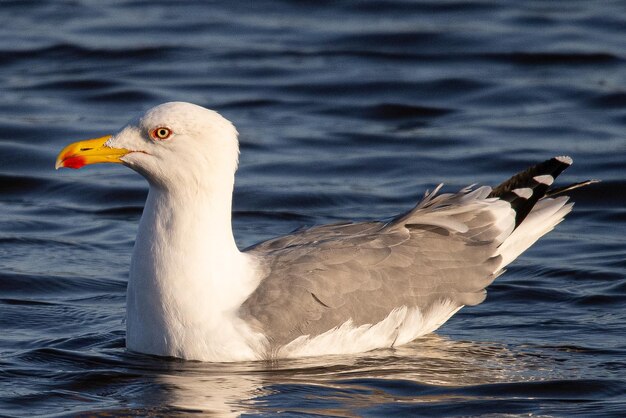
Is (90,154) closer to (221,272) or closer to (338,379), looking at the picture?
(221,272)

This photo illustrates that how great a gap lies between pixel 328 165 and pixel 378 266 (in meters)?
5.20

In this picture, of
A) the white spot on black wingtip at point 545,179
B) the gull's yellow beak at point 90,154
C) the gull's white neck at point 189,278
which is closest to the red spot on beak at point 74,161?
the gull's yellow beak at point 90,154

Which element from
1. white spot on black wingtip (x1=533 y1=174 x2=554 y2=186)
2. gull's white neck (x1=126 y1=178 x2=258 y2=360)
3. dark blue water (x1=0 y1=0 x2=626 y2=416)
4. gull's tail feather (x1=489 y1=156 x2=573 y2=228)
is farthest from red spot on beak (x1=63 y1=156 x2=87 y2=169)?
white spot on black wingtip (x1=533 y1=174 x2=554 y2=186)

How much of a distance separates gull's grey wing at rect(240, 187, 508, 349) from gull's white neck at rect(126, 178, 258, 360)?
0.50ft

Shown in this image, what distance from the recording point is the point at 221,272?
27.0 feet

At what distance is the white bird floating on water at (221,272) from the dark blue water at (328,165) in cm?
15

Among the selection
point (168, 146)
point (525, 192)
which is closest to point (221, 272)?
point (168, 146)

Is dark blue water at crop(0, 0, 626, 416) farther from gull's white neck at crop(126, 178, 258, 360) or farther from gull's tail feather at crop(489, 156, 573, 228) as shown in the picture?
gull's tail feather at crop(489, 156, 573, 228)

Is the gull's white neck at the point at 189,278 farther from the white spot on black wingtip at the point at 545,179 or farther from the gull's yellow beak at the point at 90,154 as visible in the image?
the white spot on black wingtip at the point at 545,179

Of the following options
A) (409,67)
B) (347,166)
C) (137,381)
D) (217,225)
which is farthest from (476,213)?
(409,67)

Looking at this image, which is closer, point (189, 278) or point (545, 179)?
point (189, 278)

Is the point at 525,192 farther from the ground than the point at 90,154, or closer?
closer

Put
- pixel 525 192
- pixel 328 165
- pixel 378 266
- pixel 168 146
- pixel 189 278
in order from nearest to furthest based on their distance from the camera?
pixel 168 146 < pixel 189 278 < pixel 378 266 < pixel 525 192 < pixel 328 165

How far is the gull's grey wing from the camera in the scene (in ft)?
27.2
